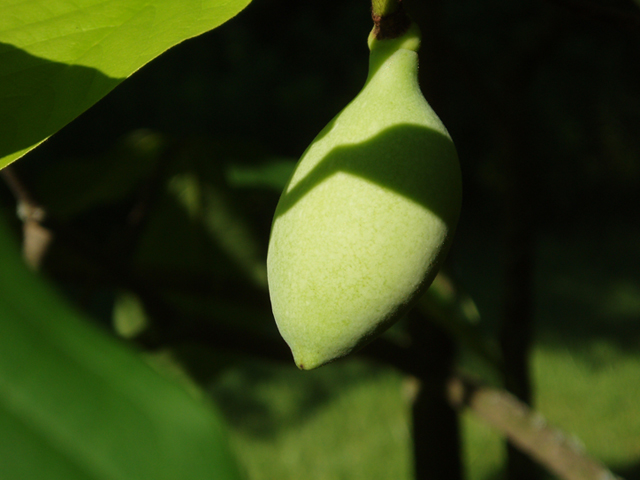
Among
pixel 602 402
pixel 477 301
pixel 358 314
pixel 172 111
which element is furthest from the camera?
pixel 172 111

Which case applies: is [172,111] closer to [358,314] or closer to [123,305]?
[123,305]

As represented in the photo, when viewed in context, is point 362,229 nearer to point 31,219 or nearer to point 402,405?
point 31,219

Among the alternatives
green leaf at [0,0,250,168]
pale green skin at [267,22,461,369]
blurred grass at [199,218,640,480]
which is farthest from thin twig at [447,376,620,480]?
blurred grass at [199,218,640,480]

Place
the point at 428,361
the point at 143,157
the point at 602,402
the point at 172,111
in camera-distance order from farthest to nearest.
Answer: the point at 172,111 → the point at 602,402 → the point at 143,157 → the point at 428,361

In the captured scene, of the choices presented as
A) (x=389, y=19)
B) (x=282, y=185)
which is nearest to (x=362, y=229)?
(x=389, y=19)

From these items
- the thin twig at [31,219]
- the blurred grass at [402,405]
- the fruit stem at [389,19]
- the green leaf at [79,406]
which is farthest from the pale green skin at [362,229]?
the blurred grass at [402,405]

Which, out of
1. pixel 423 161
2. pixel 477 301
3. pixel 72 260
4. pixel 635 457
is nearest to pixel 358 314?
pixel 423 161

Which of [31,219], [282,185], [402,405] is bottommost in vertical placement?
[402,405]
